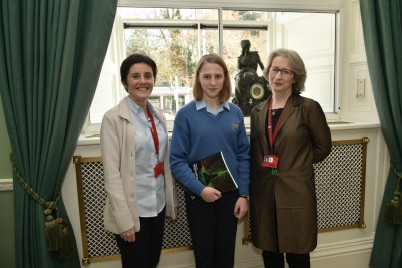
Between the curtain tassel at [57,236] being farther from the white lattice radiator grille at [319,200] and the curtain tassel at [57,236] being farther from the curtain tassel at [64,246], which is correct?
the white lattice radiator grille at [319,200]

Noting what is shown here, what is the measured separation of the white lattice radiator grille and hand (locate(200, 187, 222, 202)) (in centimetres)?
44

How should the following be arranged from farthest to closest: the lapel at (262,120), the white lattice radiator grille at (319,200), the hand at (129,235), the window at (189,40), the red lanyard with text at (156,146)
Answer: the window at (189,40) → the white lattice radiator grille at (319,200) → the lapel at (262,120) → the red lanyard with text at (156,146) → the hand at (129,235)

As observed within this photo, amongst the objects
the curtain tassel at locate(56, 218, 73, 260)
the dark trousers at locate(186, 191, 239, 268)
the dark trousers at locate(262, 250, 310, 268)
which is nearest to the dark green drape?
the dark trousers at locate(262, 250, 310, 268)

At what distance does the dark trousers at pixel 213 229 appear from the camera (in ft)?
4.48

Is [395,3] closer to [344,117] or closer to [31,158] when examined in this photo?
[344,117]

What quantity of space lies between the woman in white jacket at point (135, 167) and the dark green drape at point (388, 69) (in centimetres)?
135

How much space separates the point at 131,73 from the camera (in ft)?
4.17

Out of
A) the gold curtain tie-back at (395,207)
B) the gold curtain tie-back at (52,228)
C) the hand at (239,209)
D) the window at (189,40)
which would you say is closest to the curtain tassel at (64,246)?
the gold curtain tie-back at (52,228)

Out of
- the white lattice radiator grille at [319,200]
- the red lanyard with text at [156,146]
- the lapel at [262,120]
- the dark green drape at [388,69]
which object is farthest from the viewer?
the dark green drape at [388,69]

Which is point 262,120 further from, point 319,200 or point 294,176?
point 319,200

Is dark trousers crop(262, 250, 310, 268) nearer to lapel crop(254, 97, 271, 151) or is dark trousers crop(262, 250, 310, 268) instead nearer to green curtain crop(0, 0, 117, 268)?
lapel crop(254, 97, 271, 151)

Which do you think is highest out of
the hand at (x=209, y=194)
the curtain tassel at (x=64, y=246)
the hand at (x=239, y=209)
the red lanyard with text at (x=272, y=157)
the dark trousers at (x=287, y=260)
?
the red lanyard with text at (x=272, y=157)

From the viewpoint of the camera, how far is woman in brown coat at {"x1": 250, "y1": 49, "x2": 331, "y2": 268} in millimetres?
1377

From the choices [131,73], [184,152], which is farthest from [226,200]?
[131,73]
